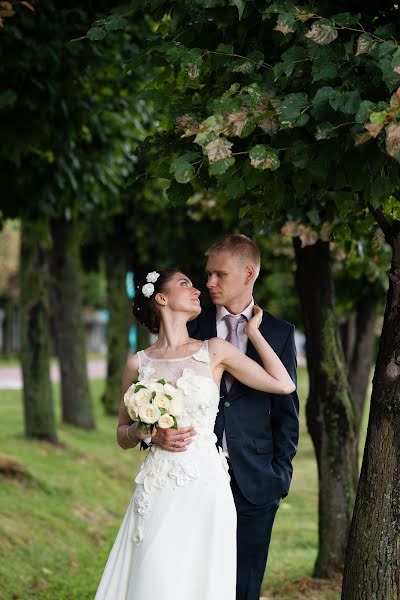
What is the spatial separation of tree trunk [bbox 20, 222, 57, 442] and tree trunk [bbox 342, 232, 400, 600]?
10.5m

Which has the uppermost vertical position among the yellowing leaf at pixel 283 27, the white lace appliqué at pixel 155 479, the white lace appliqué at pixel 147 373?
the yellowing leaf at pixel 283 27

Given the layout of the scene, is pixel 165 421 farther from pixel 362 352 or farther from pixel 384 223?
pixel 362 352

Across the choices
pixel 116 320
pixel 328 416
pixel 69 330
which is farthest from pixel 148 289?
pixel 116 320

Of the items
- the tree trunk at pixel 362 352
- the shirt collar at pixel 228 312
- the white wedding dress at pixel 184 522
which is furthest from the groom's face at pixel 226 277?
the tree trunk at pixel 362 352

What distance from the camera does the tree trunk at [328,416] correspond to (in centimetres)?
875

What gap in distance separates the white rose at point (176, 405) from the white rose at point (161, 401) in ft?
0.11

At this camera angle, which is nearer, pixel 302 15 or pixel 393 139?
pixel 393 139

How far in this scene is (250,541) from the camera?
5734mm

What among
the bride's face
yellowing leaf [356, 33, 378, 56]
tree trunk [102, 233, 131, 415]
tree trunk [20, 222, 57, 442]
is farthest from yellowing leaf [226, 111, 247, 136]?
tree trunk [102, 233, 131, 415]

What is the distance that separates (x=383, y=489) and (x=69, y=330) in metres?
13.1

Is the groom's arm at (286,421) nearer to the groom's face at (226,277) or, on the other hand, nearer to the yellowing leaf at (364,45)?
the groom's face at (226,277)

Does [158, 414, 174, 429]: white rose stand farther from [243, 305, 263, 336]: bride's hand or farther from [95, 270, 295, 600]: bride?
[243, 305, 263, 336]: bride's hand

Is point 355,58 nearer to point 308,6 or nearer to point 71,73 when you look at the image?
point 308,6

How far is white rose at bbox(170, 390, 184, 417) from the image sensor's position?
5.07m
